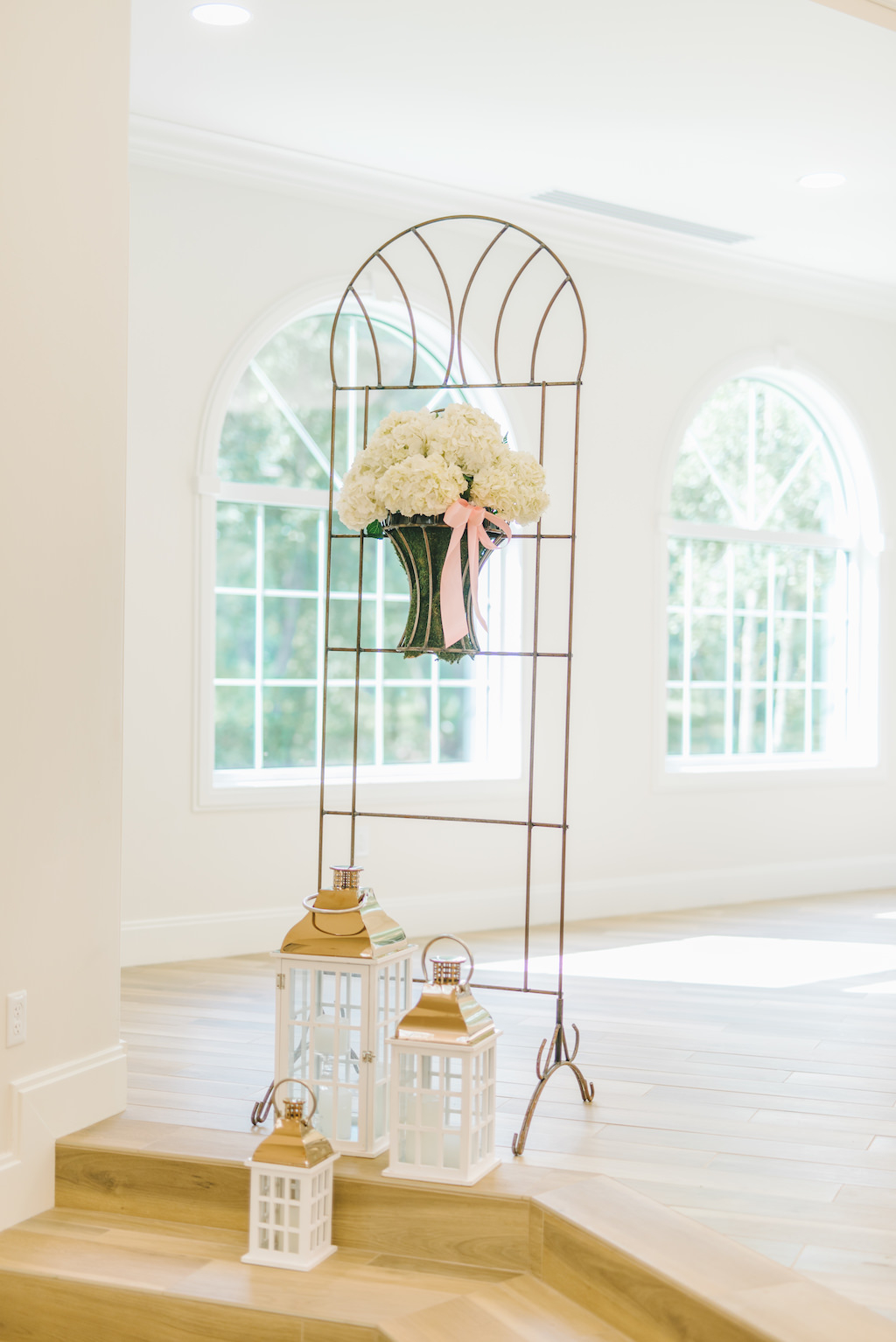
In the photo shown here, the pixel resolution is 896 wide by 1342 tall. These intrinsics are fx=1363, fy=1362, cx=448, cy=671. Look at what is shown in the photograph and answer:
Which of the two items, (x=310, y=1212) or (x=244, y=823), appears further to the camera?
(x=244, y=823)

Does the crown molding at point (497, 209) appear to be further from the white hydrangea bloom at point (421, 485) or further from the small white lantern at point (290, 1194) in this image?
the small white lantern at point (290, 1194)

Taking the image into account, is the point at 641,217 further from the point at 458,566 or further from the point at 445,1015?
the point at 445,1015

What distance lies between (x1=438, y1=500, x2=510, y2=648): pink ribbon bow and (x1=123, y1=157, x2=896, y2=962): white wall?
6.78 ft

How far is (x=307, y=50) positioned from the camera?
161 inches

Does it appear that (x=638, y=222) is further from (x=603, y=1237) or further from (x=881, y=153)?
(x=603, y=1237)

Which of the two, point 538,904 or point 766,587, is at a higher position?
point 766,587

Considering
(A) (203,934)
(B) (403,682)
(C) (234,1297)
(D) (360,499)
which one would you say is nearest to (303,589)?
(B) (403,682)

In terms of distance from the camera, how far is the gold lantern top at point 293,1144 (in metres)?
2.67

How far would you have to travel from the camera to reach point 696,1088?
3412 mm

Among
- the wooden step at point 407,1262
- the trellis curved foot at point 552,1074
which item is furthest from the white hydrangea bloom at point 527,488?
the wooden step at point 407,1262

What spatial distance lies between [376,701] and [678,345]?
215 cm

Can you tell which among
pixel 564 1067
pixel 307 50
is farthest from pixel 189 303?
pixel 564 1067

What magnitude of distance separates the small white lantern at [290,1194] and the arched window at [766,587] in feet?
12.5

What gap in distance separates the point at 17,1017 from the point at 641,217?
4.13 m
